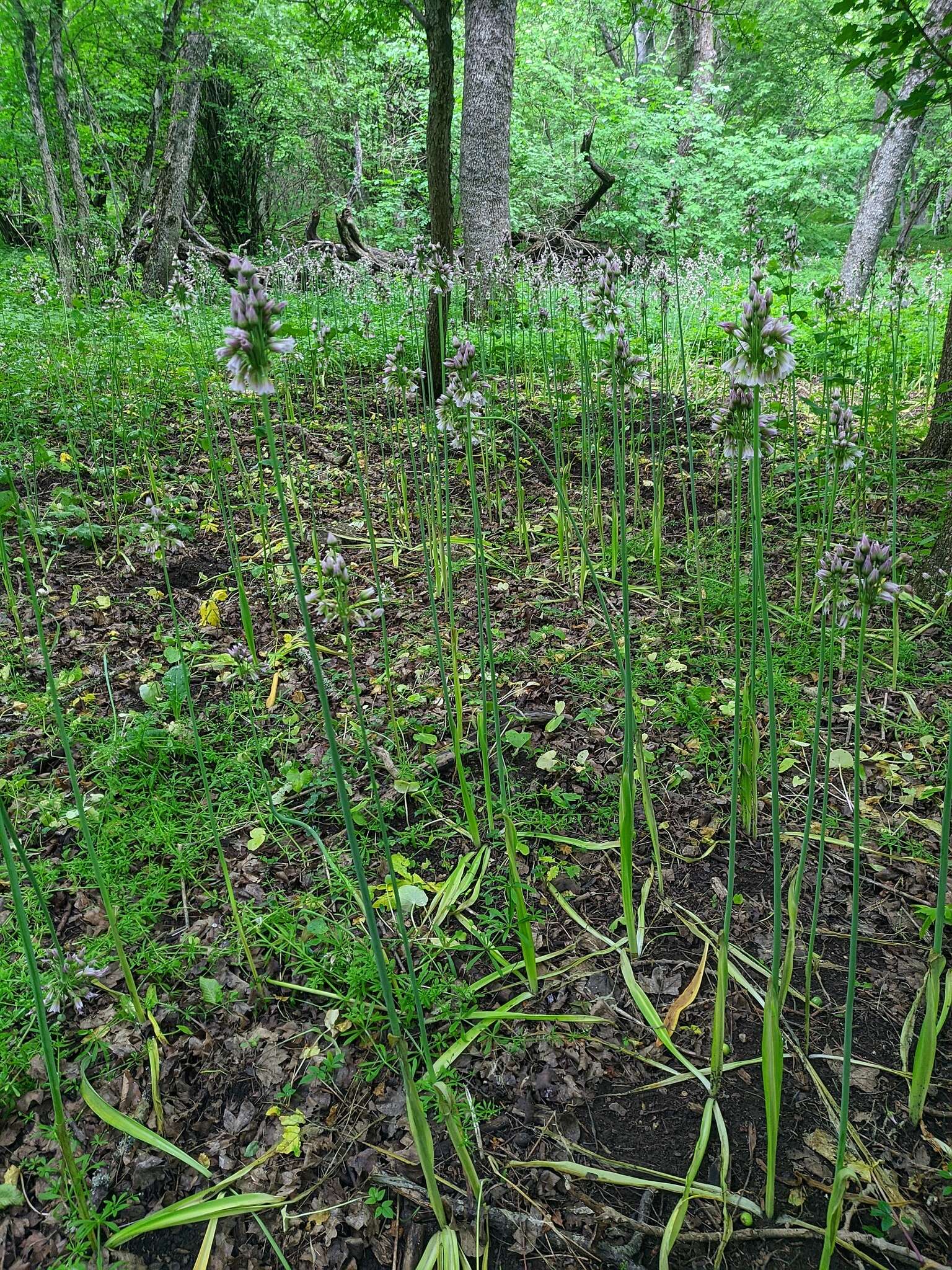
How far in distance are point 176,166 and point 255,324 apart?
27.6 ft

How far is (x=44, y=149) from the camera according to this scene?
5367mm

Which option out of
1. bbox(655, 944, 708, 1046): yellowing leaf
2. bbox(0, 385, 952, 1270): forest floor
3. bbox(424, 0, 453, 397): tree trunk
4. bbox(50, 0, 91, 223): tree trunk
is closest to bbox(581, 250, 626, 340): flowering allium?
bbox(0, 385, 952, 1270): forest floor

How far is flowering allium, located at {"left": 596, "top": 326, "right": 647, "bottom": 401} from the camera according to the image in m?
1.81

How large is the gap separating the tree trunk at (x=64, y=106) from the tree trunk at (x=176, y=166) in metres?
0.75

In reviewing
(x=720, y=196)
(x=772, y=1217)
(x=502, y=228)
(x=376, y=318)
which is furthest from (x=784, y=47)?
(x=772, y=1217)

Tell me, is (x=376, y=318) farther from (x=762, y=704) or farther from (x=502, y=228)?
(x=762, y=704)

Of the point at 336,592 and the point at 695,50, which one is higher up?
the point at 695,50

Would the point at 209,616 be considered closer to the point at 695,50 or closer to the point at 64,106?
the point at 64,106

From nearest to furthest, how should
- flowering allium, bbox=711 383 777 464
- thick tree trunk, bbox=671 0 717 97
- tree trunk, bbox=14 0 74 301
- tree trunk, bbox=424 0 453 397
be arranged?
flowering allium, bbox=711 383 777 464
tree trunk, bbox=424 0 453 397
tree trunk, bbox=14 0 74 301
thick tree trunk, bbox=671 0 717 97

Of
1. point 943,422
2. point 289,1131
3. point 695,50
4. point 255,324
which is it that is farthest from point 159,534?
point 695,50

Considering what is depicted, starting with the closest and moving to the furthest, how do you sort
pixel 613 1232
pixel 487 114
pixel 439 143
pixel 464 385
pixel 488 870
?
pixel 613 1232, pixel 488 870, pixel 464 385, pixel 439 143, pixel 487 114

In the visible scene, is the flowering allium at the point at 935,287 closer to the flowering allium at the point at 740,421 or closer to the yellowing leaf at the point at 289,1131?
the flowering allium at the point at 740,421

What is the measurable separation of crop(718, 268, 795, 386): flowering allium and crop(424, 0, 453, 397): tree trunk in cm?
220

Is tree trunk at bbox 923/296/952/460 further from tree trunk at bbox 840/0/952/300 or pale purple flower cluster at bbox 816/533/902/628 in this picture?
tree trunk at bbox 840/0/952/300
